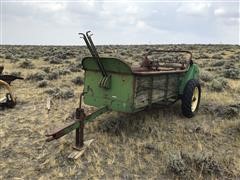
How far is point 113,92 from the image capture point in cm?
520

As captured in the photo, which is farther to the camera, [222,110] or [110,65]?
[222,110]

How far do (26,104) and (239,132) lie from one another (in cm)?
524

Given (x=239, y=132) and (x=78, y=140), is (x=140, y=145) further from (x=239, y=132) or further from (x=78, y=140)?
(x=239, y=132)

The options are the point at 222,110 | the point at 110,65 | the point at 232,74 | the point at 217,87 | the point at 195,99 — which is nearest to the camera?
the point at 110,65

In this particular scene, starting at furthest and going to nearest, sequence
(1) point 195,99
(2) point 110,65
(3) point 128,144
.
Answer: (1) point 195,99 → (3) point 128,144 → (2) point 110,65

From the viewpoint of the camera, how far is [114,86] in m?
5.17

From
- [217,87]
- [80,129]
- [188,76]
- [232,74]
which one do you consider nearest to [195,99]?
[188,76]

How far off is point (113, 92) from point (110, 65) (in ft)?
1.63

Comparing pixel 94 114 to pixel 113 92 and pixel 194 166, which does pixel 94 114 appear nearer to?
pixel 113 92

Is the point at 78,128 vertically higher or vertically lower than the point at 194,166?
higher

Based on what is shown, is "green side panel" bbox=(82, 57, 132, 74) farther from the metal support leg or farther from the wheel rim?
the wheel rim

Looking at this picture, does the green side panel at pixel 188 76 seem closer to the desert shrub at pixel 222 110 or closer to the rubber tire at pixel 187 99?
the rubber tire at pixel 187 99

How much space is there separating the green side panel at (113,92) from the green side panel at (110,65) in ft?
0.28

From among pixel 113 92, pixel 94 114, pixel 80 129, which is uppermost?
pixel 113 92
